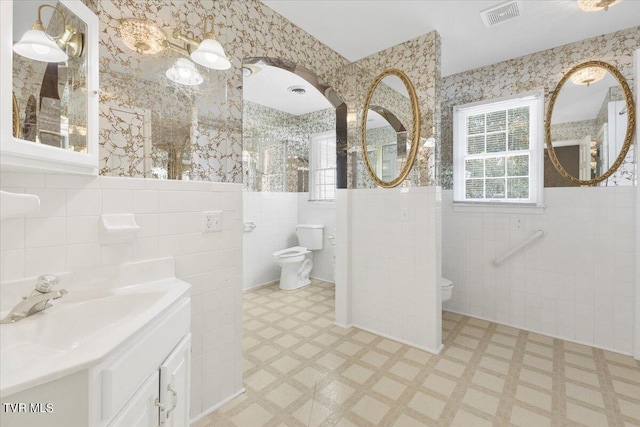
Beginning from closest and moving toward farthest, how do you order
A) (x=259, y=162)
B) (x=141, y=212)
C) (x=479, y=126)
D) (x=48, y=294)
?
(x=48, y=294), (x=141, y=212), (x=479, y=126), (x=259, y=162)

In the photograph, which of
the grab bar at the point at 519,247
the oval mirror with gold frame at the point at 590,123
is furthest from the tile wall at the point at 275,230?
the oval mirror with gold frame at the point at 590,123

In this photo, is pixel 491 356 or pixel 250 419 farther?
pixel 491 356

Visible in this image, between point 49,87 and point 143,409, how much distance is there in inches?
44.9

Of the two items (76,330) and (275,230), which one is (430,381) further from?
(275,230)

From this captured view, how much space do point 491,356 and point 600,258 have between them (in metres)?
1.21

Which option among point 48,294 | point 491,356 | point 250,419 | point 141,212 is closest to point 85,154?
point 141,212

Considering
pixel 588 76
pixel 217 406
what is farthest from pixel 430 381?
pixel 588 76

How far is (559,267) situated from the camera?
2.54 m

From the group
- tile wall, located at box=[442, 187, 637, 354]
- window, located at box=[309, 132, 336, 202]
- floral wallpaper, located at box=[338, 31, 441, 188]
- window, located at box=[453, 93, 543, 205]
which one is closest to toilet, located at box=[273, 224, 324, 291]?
window, located at box=[309, 132, 336, 202]

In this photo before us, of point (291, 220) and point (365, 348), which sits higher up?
point (291, 220)

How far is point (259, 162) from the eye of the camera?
4.07 metres

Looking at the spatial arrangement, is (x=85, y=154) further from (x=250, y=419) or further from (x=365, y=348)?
(x=365, y=348)

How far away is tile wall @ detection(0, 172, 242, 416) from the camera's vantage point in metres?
1.13

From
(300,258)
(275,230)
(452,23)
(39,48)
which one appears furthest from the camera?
(275,230)
